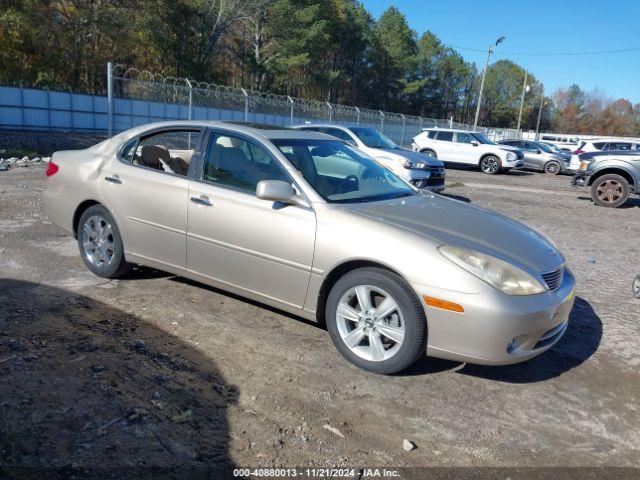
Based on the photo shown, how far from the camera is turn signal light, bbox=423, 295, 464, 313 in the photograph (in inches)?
127

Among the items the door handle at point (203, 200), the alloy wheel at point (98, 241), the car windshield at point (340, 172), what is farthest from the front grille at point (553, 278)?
the alloy wheel at point (98, 241)

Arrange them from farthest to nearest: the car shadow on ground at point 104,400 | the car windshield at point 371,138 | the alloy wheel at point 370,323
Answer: the car windshield at point 371,138, the alloy wheel at point 370,323, the car shadow on ground at point 104,400

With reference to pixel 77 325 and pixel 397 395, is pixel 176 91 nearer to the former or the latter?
pixel 77 325

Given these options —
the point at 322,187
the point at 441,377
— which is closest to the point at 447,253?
the point at 441,377

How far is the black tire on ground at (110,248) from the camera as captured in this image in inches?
193

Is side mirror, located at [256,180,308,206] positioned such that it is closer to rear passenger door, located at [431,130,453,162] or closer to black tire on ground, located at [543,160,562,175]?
rear passenger door, located at [431,130,453,162]

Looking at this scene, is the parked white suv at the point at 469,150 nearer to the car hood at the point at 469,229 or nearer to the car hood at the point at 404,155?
the car hood at the point at 404,155

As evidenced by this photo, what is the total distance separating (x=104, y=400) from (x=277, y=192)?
1715 millimetres

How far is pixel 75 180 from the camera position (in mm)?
5164

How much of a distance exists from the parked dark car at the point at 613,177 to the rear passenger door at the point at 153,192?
11.0 metres

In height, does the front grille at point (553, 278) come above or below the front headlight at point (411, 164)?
below

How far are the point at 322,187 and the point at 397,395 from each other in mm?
1629

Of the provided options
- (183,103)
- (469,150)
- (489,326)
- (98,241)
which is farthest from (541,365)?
(469,150)

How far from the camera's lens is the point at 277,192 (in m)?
3.77
